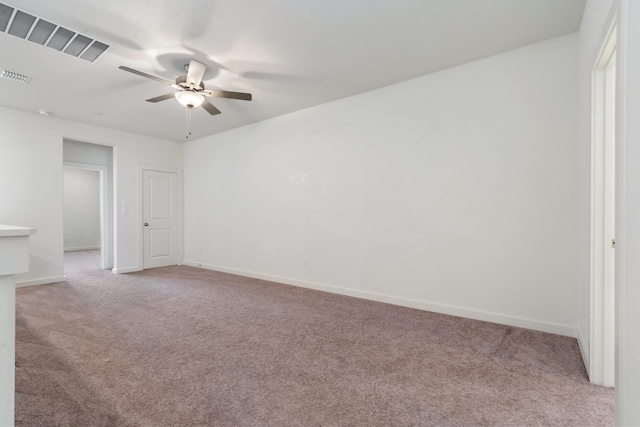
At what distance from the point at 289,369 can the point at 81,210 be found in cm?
1010

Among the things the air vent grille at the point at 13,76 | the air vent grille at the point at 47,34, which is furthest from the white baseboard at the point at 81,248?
the air vent grille at the point at 47,34

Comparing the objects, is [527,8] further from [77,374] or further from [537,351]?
[77,374]

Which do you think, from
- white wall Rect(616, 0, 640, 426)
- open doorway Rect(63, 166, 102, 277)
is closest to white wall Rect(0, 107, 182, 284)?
open doorway Rect(63, 166, 102, 277)

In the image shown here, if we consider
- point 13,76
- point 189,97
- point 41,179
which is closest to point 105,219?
point 41,179

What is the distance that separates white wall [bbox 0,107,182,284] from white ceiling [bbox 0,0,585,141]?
67 cm

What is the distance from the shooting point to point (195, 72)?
9.75 ft

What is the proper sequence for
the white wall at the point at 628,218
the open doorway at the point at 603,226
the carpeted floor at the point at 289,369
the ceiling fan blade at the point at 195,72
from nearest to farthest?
the white wall at the point at 628,218 → the carpeted floor at the point at 289,369 → the open doorway at the point at 603,226 → the ceiling fan blade at the point at 195,72

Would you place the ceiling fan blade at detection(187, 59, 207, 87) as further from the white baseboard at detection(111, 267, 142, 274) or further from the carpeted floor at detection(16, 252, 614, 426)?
the white baseboard at detection(111, 267, 142, 274)

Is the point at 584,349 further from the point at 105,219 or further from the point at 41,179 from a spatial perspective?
the point at 105,219

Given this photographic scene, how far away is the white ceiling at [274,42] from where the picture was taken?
2309 mm

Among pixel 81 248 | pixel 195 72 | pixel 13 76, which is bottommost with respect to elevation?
pixel 81 248

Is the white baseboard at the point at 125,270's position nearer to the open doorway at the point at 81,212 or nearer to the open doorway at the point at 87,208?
the open doorway at the point at 87,208

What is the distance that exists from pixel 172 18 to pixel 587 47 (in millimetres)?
3218

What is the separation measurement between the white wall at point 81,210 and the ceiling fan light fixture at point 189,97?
27.1ft
